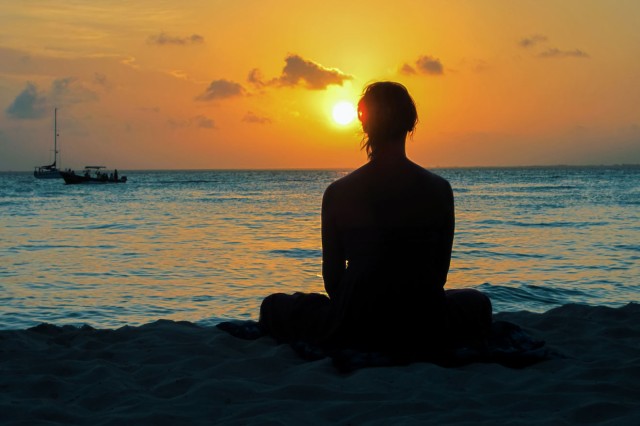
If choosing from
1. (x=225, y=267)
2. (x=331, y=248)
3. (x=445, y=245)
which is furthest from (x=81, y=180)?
(x=445, y=245)

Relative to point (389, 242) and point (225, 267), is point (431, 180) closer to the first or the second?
point (389, 242)

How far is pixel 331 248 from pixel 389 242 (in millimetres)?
404

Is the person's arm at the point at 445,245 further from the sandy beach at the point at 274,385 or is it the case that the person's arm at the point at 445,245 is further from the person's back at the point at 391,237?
the sandy beach at the point at 274,385

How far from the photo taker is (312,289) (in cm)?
1038

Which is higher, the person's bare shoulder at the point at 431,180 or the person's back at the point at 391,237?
the person's bare shoulder at the point at 431,180

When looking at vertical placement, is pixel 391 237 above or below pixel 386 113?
below

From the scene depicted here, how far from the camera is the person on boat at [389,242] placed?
4.52 m

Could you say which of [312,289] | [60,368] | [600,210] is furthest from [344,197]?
[600,210]

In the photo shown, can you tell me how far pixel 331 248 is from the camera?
4.72m

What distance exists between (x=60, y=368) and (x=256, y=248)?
11150 mm

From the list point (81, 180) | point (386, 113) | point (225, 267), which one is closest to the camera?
point (386, 113)

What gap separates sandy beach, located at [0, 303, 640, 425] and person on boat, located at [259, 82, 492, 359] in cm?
30

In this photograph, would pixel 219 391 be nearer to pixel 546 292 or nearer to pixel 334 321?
pixel 334 321

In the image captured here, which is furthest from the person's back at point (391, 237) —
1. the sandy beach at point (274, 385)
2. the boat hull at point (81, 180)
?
the boat hull at point (81, 180)
